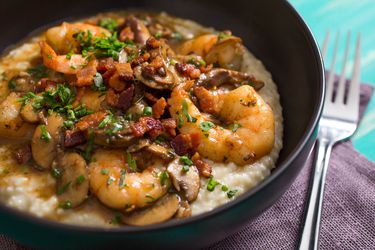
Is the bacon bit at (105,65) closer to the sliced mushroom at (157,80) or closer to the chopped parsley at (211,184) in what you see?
the sliced mushroom at (157,80)

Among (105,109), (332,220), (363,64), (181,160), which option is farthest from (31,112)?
(363,64)

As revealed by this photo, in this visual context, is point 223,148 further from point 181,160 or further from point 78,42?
point 78,42

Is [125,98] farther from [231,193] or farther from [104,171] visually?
[231,193]

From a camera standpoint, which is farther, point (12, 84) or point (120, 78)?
point (12, 84)

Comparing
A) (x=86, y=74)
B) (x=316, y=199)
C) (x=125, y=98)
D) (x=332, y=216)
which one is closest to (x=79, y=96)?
(x=86, y=74)

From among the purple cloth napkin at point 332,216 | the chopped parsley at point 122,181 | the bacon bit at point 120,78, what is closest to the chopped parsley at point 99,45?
the bacon bit at point 120,78

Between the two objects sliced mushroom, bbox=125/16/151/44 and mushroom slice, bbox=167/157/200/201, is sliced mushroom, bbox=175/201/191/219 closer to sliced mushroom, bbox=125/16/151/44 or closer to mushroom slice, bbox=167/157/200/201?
mushroom slice, bbox=167/157/200/201
